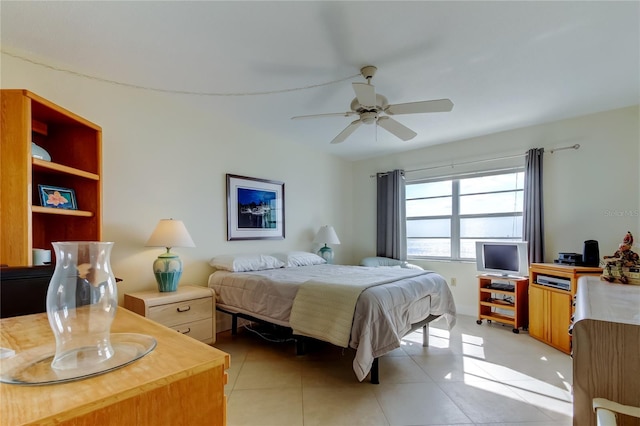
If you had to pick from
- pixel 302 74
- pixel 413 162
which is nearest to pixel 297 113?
pixel 302 74

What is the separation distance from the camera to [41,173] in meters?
2.05

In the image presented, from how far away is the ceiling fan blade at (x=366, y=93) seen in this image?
6.60ft

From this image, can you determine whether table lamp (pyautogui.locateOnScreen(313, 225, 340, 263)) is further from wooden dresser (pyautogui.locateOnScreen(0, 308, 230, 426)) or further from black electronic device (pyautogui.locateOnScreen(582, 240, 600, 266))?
wooden dresser (pyautogui.locateOnScreen(0, 308, 230, 426))

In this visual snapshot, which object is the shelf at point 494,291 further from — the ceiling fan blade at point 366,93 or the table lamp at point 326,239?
the ceiling fan blade at point 366,93

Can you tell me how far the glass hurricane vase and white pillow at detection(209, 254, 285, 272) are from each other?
7.87 feet

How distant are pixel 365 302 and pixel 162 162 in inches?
95.0

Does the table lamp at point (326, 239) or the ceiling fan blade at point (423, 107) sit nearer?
the ceiling fan blade at point (423, 107)

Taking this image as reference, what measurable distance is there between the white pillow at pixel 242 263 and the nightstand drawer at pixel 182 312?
48 cm

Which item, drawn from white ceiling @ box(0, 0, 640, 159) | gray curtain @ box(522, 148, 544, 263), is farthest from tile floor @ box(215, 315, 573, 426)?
white ceiling @ box(0, 0, 640, 159)

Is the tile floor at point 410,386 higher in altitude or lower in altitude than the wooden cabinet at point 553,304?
lower

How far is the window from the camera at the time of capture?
3881 millimetres

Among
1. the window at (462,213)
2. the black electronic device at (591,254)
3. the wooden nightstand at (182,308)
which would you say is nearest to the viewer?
the wooden nightstand at (182,308)

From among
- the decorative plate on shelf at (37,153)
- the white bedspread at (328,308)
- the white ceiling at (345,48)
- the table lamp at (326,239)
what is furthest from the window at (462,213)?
the decorative plate on shelf at (37,153)

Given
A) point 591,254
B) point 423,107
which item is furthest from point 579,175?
point 423,107
